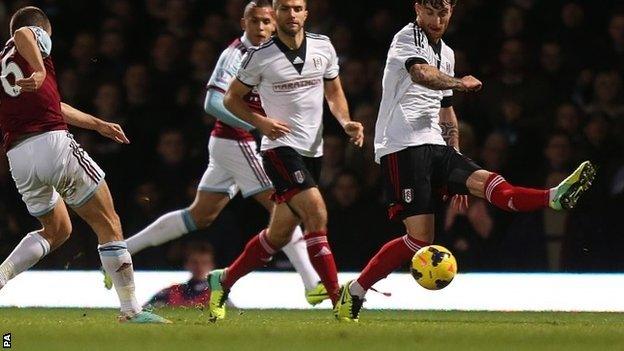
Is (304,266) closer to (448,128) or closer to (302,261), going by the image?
(302,261)

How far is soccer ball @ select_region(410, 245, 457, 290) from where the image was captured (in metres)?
9.30

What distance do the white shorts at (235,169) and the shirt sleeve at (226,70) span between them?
447 mm

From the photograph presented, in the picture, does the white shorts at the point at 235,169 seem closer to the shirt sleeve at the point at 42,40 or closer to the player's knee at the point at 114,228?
the player's knee at the point at 114,228

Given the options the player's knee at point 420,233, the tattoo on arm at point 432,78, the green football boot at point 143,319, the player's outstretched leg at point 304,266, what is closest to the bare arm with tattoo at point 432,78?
the tattoo on arm at point 432,78

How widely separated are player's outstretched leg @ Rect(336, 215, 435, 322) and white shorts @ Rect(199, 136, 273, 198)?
6.58 ft

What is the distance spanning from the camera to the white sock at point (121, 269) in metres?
9.26

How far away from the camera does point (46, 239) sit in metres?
9.81

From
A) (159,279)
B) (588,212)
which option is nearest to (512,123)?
(588,212)

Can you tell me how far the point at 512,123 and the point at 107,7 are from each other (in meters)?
4.59

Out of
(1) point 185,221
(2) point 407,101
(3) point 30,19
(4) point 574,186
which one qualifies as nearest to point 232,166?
(1) point 185,221

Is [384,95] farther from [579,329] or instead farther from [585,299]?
[585,299]

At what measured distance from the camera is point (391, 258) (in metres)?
9.45

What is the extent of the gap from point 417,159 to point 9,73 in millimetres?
2430

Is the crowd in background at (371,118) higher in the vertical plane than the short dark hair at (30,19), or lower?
lower
